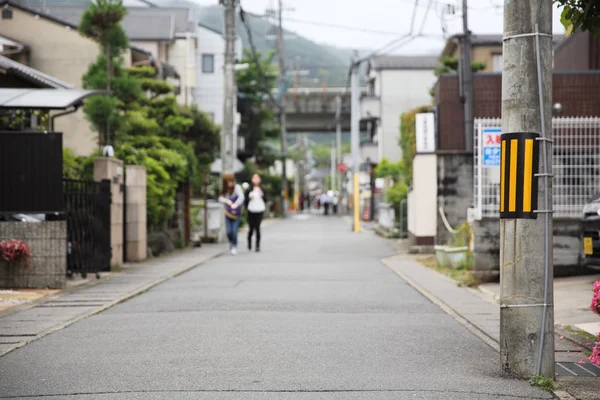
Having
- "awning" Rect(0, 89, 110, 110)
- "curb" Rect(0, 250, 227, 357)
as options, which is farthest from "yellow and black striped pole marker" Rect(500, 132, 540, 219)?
"awning" Rect(0, 89, 110, 110)

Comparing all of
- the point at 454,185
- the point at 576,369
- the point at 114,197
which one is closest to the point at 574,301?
the point at 576,369

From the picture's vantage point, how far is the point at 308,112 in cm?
6688

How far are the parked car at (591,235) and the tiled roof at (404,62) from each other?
49489 mm

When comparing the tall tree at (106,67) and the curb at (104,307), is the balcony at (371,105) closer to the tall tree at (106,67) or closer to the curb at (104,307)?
the tall tree at (106,67)

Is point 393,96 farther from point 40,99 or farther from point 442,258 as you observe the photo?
point 40,99

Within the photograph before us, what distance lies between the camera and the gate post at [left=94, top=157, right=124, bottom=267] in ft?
54.7

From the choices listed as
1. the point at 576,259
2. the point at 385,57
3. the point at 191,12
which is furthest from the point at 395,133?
the point at 576,259

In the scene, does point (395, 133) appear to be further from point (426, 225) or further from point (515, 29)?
point (515, 29)

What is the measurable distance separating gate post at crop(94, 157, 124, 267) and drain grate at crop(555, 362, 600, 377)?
1062cm

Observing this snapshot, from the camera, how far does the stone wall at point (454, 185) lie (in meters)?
20.5

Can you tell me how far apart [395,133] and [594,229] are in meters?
49.7

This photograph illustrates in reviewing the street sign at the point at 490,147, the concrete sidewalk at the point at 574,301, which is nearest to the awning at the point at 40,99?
the street sign at the point at 490,147

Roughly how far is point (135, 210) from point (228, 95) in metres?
11.7

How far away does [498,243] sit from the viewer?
48.8 ft
